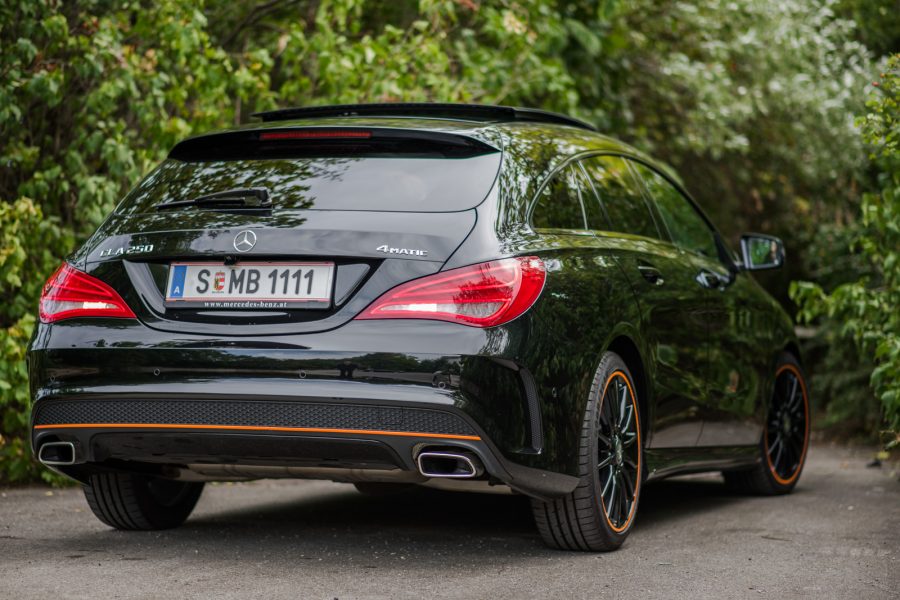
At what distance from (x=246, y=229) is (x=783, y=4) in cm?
1003

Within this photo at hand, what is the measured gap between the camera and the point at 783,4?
13.5 m

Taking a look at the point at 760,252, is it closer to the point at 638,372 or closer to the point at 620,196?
the point at 620,196

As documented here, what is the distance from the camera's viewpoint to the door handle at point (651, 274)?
573 cm

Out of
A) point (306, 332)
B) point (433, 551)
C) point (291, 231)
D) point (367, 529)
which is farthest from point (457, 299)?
point (367, 529)

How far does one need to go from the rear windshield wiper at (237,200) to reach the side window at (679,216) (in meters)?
2.25

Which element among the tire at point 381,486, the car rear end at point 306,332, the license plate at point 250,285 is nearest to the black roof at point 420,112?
the car rear end at point 306,332

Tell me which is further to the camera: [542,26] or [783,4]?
[783,4]

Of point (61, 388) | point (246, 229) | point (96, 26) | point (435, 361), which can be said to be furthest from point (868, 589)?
point (96, 26)

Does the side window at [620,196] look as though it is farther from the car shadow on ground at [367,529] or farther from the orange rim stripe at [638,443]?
the car shadow on ground at [367,529]

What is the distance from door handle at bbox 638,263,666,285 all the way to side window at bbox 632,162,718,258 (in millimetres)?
616

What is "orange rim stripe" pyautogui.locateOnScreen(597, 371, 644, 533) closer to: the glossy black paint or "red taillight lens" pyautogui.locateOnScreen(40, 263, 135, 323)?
the glossy black paint

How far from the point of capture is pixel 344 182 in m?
4.90

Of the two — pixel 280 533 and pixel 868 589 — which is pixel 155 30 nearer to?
pixel 280 533

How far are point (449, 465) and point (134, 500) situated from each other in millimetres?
1654
